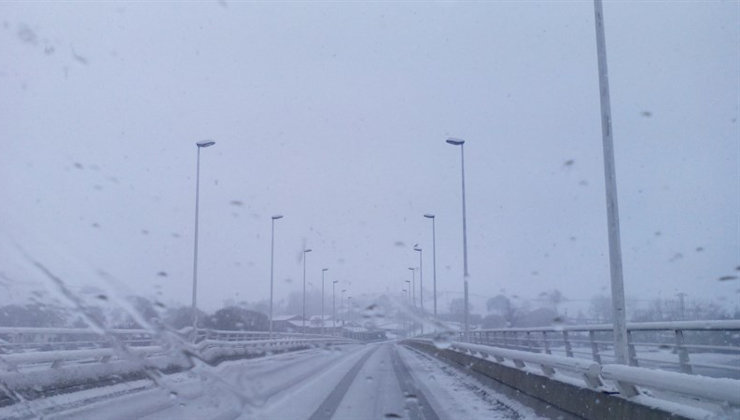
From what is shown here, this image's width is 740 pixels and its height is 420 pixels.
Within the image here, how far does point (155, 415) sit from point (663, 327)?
7731 millimetres

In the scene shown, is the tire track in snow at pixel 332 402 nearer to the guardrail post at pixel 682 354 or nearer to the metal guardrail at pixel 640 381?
the metal guardrail at pixel 640 381

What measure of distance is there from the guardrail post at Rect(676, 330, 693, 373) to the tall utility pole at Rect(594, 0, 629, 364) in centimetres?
86

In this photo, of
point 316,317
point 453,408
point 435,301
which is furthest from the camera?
point 435,301

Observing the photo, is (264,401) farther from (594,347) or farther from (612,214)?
(594,347)

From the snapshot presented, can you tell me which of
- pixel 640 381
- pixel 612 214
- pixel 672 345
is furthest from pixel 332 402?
pixel 640 381

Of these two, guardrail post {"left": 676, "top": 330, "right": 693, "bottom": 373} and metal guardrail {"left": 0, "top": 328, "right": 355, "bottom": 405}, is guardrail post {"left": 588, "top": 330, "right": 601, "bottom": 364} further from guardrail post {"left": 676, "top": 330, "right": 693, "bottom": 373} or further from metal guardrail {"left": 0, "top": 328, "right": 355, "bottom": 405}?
metal guardrail {"left": 0, "top": 328, "right": 355, "bottom": 405}

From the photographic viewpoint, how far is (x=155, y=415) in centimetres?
1242

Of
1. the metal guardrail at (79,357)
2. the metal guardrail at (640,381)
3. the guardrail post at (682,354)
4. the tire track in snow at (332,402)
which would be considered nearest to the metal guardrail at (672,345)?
the guardrail post at (682,354)

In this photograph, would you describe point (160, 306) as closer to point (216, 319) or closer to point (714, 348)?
point (216, 319)

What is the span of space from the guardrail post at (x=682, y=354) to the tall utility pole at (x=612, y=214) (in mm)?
863

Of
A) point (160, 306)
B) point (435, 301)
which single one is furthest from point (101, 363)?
Result: point (435, 301)

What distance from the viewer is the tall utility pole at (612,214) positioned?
1356 centimetres

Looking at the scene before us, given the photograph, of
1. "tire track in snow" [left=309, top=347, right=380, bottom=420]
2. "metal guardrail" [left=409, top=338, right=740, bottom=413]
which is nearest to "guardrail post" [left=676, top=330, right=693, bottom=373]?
"metal guardrail" [left=409, top=338, right=740, bottom=413]

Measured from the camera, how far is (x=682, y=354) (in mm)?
12523
